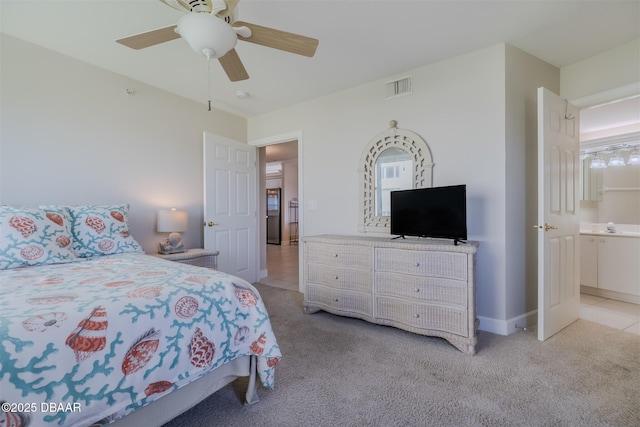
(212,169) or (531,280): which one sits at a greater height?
(212,169)

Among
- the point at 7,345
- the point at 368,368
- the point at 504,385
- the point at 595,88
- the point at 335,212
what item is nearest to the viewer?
the point at 7,345

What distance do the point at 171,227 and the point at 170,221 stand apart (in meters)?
0.07

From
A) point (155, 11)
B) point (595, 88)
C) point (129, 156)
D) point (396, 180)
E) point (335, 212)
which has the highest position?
point (155, 11)

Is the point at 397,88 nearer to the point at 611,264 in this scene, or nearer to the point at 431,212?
the point at 431,212

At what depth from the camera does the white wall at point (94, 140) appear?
2.46 metres

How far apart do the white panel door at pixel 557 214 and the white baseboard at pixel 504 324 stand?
7.9 inches

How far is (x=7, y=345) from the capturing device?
2.95 feet

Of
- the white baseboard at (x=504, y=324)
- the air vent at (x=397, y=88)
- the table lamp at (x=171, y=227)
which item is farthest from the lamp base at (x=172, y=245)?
the white baseboard at (x=504, y=324)

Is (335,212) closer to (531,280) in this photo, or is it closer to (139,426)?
(531,280)

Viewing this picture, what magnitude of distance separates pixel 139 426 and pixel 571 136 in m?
3.86

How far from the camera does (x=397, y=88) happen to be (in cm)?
308

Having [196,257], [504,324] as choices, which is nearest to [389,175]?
[504,324]

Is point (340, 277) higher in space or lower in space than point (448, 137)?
lower

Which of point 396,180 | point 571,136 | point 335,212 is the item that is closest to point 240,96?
point 335,212
